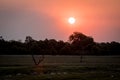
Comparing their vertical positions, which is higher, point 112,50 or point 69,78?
point 112,50

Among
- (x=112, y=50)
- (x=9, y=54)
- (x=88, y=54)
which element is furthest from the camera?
(x=112, y=50)

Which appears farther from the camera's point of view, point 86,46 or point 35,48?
point 86,46

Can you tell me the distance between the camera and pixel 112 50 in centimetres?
14962

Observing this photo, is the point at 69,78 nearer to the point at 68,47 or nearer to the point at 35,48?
the point at 35,48

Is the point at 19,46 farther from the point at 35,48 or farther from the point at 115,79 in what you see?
the point at 115,79

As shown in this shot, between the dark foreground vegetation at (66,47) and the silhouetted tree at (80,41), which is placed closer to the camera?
the dark foreground vegetation at (66,47)

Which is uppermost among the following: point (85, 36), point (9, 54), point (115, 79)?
point (85, 36)

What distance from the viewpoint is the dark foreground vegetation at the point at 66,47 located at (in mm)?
95000

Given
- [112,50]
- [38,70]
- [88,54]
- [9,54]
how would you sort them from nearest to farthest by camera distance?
[38,70], [9,54], [88,54], [112,50]

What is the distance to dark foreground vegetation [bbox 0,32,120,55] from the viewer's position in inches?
3740

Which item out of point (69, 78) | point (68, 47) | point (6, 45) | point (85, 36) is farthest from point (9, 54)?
point (69, 78)

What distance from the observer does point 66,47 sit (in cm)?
13325

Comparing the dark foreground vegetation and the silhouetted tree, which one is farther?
the silhouetted tree

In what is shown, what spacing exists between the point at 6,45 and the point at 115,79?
77593 mm
